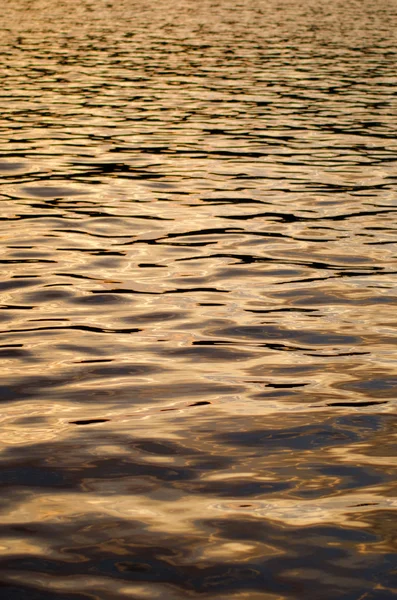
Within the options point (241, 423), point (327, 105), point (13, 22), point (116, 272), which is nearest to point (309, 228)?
point (116, 272)

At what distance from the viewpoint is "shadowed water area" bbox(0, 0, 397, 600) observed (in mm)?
5434

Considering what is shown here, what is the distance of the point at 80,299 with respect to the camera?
410 inches

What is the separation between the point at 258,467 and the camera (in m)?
6.46

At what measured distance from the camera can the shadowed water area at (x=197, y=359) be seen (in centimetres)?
543

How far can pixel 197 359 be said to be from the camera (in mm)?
8617

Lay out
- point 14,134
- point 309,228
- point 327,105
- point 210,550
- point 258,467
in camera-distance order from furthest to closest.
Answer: point 327,105
point 14,134
point 309,228
point 258,467
point 210,550

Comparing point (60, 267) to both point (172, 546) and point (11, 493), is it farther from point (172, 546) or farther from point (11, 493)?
point (172, 546)

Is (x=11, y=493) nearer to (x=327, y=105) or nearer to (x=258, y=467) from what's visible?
(x=258, y=467)

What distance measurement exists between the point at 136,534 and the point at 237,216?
9.46m

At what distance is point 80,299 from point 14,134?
12.2m

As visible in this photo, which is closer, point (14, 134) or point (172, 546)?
point (172, 546)

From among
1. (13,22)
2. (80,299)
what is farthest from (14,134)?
(13,22)

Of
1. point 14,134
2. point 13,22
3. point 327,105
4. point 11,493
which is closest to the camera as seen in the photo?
point 11,493

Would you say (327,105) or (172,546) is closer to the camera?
(172,546)
